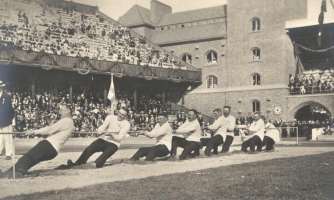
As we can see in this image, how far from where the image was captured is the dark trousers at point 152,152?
563 inches

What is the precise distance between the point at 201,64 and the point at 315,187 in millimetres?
48054

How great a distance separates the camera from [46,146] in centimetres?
1115

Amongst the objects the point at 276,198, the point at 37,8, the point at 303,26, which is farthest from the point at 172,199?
the point at 303,26

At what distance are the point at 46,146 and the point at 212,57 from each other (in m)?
45.4

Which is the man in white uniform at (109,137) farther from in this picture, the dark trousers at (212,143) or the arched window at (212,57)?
the arched window at (212,57)

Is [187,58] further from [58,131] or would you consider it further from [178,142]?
[58,131]

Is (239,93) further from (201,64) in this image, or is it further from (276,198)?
(276,198)

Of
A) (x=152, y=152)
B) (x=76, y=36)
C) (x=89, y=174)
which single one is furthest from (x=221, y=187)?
(x=76, y=36)

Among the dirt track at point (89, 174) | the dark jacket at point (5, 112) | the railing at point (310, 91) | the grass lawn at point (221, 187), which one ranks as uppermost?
the railing at point (310, 91)

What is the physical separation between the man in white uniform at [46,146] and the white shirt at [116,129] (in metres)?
1.77

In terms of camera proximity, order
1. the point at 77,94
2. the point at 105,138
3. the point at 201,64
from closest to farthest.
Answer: the point at 105,138
the point at 77,94
the point at 201,64

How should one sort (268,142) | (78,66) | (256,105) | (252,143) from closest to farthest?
(252,143), (268,142), (78,66), (256,105)

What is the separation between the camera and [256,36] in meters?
51.8

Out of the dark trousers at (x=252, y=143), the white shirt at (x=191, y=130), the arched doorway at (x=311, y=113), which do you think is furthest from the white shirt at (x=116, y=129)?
the arched doorway at (x=311, y=113)
